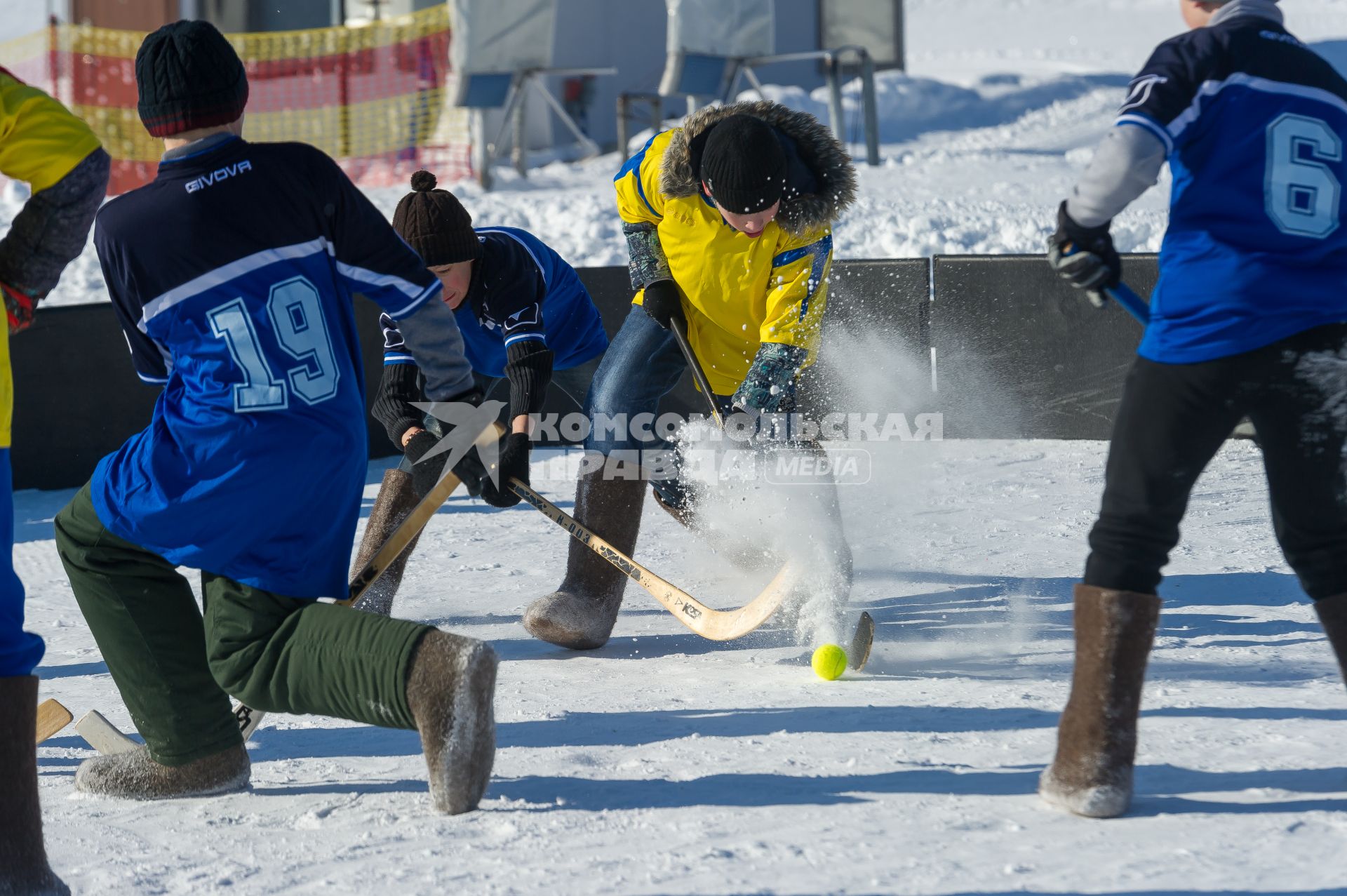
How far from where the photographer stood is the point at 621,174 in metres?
3.93

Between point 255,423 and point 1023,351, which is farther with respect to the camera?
point 1023,351

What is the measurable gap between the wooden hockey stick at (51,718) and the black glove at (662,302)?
1.76 meters

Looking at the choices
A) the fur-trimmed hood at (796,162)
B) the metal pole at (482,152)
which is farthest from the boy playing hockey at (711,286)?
the metal pole at (482,152)

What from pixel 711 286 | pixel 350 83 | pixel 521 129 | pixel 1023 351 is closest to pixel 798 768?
pixel 711 286

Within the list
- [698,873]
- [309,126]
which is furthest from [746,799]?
[309,126]

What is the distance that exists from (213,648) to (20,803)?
0.42 metres

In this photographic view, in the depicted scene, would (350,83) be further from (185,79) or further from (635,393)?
(185,79)

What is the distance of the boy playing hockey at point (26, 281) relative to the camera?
2.19 m

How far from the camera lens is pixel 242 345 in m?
2.40

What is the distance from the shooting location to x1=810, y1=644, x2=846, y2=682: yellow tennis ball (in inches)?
132

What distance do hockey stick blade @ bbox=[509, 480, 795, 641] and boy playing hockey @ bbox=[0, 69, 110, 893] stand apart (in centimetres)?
132

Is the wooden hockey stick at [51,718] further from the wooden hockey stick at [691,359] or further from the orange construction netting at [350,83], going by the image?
the orange construction netting at [350,83]

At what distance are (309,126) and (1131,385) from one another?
456 inches

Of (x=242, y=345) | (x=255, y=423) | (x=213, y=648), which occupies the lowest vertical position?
(x=213, y=648)
